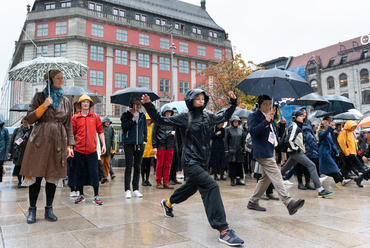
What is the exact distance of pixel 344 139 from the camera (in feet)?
30.2

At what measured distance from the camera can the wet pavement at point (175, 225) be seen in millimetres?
3371

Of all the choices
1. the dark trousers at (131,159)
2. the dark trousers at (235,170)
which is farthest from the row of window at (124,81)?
the dark trousers at (131,159)

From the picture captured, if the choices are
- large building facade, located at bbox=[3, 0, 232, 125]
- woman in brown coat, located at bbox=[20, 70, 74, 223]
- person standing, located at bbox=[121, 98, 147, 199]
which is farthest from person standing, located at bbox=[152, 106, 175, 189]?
large building facade, located at bbox=[3, 0, 232, 125]

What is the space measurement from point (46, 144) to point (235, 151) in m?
5.69

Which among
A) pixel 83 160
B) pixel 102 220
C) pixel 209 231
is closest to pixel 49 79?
pixel 83 160

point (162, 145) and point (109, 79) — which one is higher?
point (109, 79)

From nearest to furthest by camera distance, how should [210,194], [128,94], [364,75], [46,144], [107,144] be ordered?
[210,194] < [46,144] < [128,94] < [107,144] < [364,75]

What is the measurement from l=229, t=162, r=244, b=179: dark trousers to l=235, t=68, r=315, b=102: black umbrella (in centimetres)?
346

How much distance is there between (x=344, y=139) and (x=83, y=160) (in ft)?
25.6

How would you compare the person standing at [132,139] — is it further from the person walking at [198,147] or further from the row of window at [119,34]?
the row of window at [119,34]

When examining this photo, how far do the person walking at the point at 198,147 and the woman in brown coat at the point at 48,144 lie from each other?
1.56 metres

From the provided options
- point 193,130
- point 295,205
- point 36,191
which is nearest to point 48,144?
point 36,191

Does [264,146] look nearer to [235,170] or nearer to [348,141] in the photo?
[235,170]

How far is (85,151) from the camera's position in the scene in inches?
222
